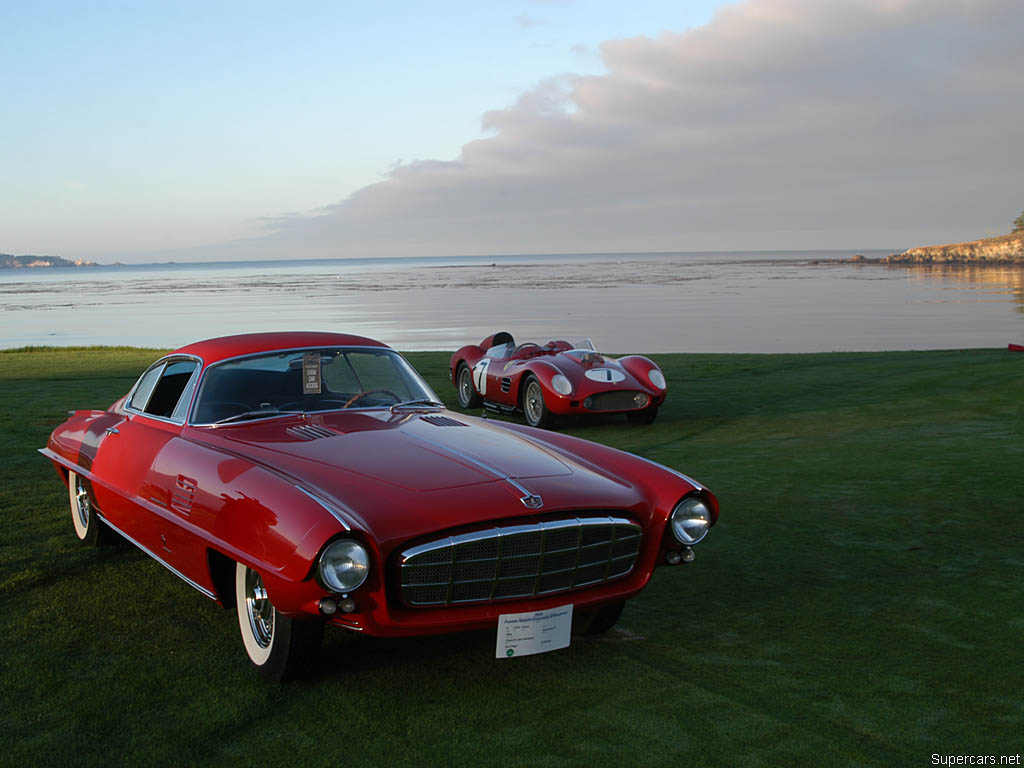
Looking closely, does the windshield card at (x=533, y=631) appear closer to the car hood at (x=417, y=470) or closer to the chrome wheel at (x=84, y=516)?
the car hood at (x=417, y=470)

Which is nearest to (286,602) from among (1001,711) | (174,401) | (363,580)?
(363,580)

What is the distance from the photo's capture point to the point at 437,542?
353 centimetres

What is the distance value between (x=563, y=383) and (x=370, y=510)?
7352 millimetres

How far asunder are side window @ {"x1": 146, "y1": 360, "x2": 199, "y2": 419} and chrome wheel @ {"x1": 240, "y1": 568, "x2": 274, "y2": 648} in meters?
1.74

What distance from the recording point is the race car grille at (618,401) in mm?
10771

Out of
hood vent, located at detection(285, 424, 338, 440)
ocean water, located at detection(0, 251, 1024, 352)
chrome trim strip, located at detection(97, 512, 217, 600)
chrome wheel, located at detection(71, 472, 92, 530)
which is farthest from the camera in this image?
ocean water, located at detection(0, 251, 1024, 352)

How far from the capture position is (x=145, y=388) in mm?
5777

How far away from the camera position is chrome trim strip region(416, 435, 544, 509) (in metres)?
3.74

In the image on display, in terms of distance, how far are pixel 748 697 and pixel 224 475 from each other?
7.85 ft

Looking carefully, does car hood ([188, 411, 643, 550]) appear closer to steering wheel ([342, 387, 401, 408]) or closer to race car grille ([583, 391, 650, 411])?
steering wheel ([342, 387, 401, 408])

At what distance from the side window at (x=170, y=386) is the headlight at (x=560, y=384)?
5.74 meters

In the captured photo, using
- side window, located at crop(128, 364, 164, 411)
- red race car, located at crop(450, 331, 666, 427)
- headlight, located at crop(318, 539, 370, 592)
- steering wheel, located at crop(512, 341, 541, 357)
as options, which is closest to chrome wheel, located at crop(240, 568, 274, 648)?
headlight, located at crop(318, 539, 370, 592)

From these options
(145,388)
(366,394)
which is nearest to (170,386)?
(145,388)

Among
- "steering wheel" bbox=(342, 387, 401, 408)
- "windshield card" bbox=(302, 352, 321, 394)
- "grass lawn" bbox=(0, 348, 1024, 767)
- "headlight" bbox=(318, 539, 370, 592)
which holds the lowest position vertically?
"grass lawn" bbox=(0, 348, 1024, 767)
